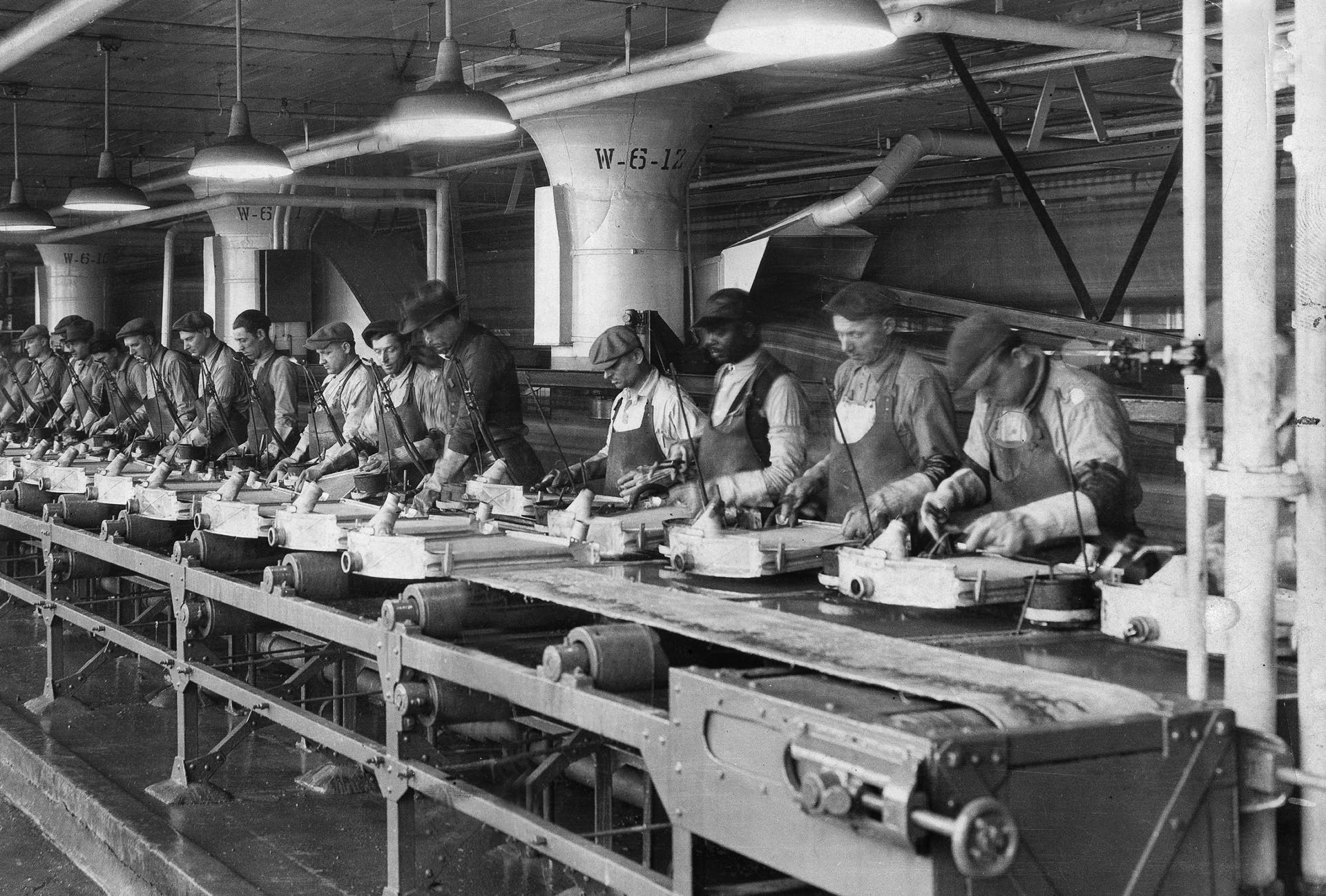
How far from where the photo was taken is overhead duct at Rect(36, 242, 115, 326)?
60.8 ft

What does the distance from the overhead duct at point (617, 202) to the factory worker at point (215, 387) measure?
5.94 feet

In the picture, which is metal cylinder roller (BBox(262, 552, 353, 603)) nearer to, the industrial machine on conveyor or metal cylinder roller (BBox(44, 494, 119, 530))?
the industrial machine on conveyor

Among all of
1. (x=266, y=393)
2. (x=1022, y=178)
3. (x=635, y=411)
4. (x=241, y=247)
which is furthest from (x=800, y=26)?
(x=241, y=247)

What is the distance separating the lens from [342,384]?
7.20 metres

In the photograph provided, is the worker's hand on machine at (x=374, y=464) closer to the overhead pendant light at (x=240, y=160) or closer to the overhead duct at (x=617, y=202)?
the overhead pendant light at (x=240, y=160)

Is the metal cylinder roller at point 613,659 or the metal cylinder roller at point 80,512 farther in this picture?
the metal cylinder roller at point 80,512

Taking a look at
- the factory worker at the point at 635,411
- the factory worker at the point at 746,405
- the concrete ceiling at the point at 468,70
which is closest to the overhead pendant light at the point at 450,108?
the factory worker at the point at 635,411

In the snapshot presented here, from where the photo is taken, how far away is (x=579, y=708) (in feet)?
9.68

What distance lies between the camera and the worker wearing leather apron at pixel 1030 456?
3254mm

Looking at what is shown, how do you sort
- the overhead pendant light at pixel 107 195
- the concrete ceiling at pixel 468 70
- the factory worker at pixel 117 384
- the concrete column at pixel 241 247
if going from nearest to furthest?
the overhead pendant light at pixel 107 195, the concrete ceiling at pixel 468 70, the factory worker at pixel 117 384, the concrete column at pixel 241 247

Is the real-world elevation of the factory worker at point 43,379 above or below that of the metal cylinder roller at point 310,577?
above

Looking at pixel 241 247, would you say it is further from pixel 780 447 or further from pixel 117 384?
pixel 780 447

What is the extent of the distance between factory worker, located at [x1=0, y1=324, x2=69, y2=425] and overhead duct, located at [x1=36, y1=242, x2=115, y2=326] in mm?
7181

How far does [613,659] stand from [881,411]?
1570 mm
